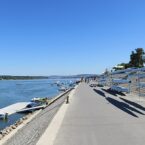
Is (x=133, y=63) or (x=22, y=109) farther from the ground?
(x=133, y=63)

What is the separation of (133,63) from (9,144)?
75.1m

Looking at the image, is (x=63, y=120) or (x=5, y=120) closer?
(x=63, y=120)

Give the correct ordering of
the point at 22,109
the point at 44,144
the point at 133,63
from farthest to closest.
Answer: the point at 133,63
the point at 22,109
the point at 44,144

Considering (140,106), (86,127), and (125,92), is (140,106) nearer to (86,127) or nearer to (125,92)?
(86,127)

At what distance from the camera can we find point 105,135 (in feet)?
34.9

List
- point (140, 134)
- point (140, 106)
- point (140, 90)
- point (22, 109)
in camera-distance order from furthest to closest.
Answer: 1. point (22, 109)
2. point (140, 90)
3. point (140, 106)
4. point (140, 134)

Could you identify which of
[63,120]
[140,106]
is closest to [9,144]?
[63,120]

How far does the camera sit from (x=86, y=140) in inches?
391

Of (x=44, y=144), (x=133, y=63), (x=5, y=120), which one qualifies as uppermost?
(x=133, y=63)

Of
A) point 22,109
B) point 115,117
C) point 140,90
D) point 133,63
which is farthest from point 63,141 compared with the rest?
point 133,63

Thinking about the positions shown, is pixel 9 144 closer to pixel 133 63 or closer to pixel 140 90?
pixel 140 90

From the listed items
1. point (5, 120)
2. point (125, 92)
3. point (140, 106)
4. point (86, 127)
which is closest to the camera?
point (86, 127)

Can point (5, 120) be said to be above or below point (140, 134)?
below

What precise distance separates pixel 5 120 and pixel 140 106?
26124mm
